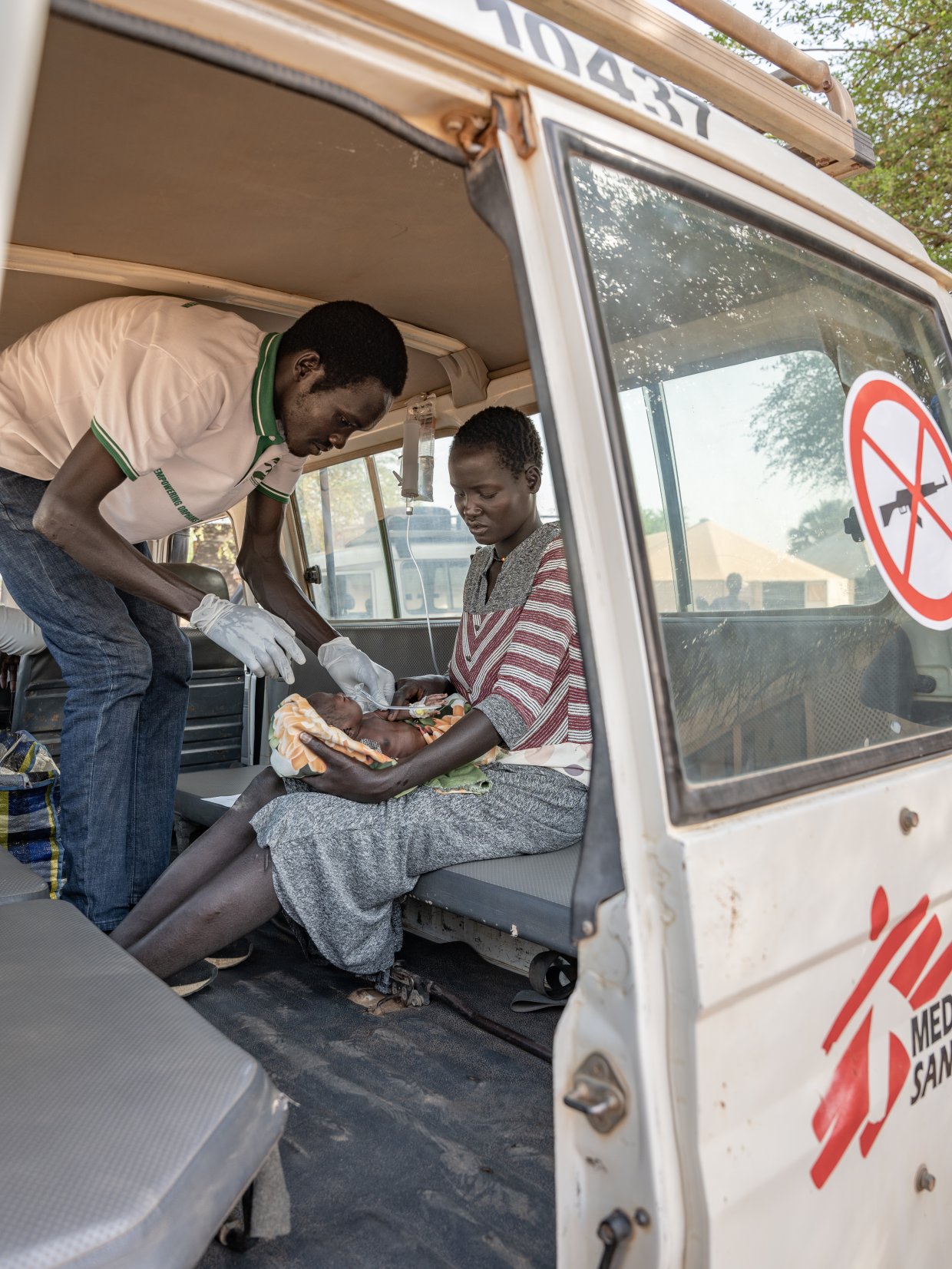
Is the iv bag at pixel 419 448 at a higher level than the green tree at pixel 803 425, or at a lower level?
higher

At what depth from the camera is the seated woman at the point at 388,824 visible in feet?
7.30

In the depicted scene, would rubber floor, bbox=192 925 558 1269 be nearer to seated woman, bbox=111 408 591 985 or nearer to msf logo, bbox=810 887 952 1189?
seated woman, bbox=111 408 591 985

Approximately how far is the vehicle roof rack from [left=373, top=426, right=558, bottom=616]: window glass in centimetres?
195

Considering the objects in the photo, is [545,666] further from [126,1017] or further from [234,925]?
[126,1017]

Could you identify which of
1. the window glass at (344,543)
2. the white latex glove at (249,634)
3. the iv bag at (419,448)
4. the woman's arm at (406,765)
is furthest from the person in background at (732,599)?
the window glass at (344,543)

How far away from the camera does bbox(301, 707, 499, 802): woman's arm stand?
2.22 metres

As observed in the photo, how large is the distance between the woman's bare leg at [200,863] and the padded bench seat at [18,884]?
377mm

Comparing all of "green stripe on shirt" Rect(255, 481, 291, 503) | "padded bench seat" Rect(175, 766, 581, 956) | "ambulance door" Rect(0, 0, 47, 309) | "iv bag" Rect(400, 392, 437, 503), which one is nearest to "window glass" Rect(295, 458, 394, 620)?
"iv bag" Rect(400, 392, 437, 503)

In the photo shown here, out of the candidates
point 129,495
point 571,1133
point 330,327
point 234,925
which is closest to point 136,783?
point 234,925

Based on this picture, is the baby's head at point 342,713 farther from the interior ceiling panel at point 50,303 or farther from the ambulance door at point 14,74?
the ambulance door at point 14,74

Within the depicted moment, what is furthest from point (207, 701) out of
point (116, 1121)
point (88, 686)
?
point (116, 1121)

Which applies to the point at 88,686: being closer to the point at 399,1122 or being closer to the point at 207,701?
the point at 399,1122

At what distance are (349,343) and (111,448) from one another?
24.3 inches

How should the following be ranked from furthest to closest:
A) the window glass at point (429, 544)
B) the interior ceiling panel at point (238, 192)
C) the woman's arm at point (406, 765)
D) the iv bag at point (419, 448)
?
the window glass at point (429, 544), the iv bag at point (419, 448), the woman's arm at point (406, 765), the interior ceiling panel at point (238, 192)
